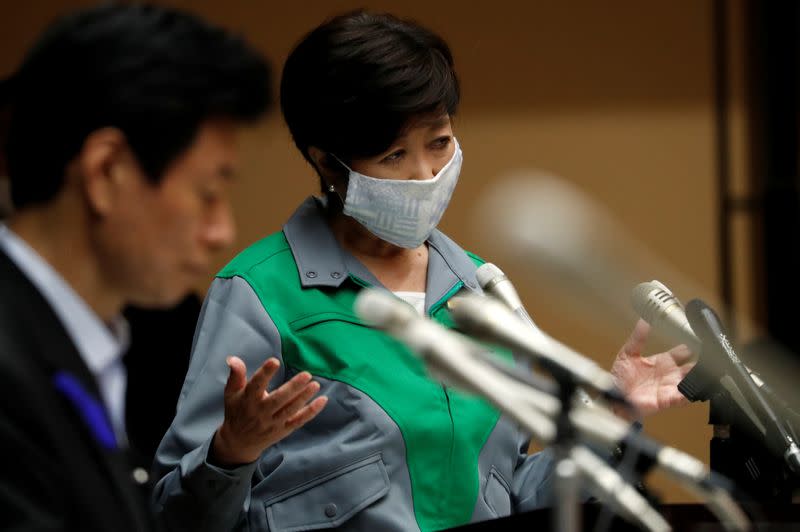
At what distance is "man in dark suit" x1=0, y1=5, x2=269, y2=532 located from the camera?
1.09 meters

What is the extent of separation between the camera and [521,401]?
42.5 inches

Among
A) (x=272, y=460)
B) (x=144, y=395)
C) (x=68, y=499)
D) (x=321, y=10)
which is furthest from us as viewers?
(x=321, y=10)

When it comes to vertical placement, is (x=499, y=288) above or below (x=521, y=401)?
below

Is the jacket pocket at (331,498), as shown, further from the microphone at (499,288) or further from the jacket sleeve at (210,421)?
the microphone at (499,288)

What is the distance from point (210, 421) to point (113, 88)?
2.52 feet

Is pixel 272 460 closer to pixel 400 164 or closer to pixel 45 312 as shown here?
pixel 400 164

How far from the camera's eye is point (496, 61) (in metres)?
3.98

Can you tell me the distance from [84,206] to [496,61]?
2.98 meters

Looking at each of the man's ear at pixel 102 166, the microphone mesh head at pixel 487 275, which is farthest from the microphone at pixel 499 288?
the man's ear at pixel 102 166

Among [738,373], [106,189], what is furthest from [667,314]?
[106,189]

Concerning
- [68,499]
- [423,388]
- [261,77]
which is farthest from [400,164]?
[68,499]

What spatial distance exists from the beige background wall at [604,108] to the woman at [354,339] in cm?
187

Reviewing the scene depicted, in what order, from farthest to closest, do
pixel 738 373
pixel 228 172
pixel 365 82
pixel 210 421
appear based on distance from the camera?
pixel 365 82 → pixel 210 421 → pixel 738 373 → pixel 228 172

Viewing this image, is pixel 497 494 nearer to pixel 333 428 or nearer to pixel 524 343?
pixel 333 428
